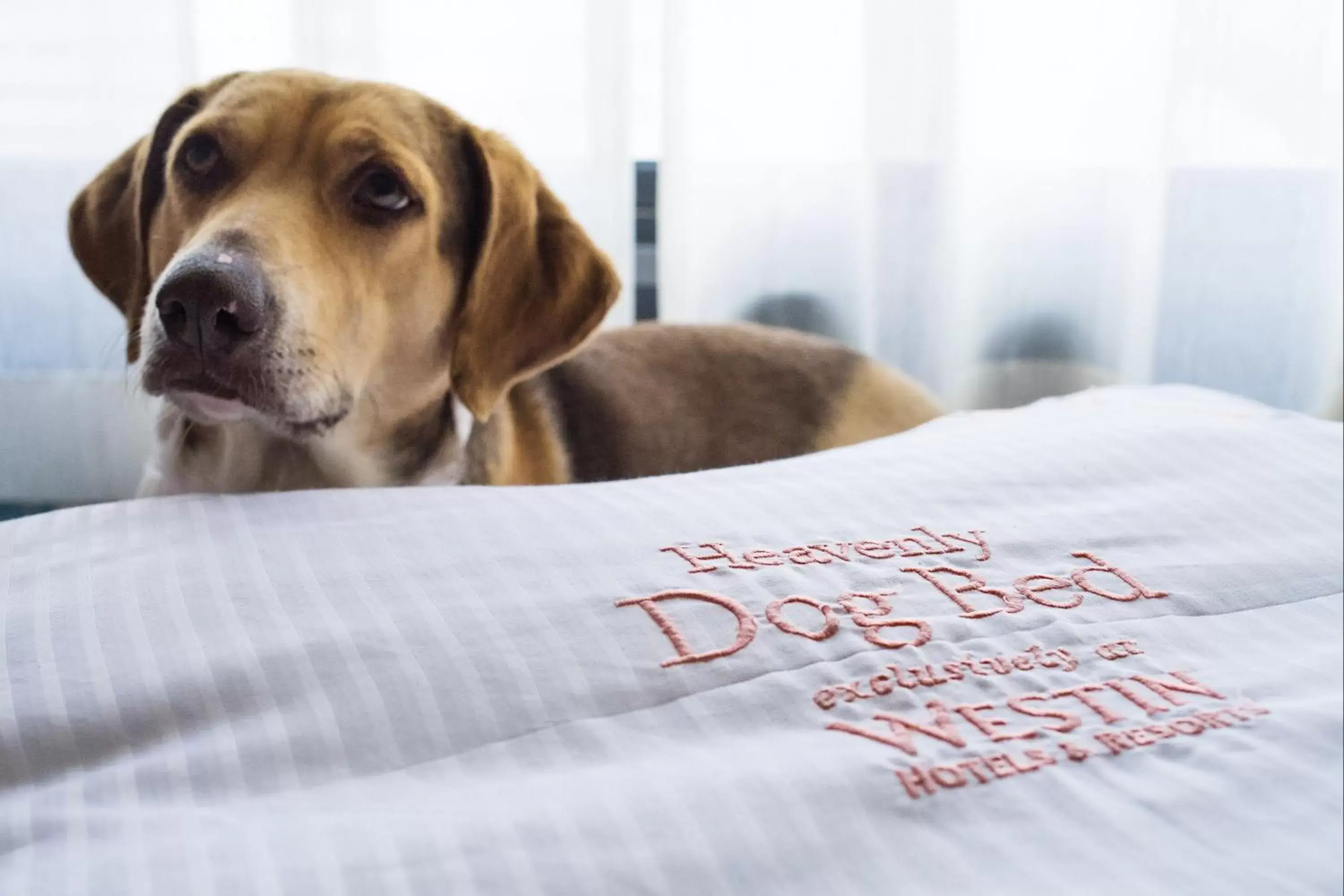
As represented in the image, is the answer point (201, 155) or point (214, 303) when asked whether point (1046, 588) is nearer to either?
point (214, 303)

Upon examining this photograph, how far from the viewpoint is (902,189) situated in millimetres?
1851

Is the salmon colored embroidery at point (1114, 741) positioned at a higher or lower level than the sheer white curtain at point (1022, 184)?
lower

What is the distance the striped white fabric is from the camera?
1.67 ft

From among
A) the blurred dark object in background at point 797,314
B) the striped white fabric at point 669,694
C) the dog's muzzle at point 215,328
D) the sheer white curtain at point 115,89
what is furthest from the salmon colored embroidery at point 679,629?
the blurred dark object in background at point 797,314

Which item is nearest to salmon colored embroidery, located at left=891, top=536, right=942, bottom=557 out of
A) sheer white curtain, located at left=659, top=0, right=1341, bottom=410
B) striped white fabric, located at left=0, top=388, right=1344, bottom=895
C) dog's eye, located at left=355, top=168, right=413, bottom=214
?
striped white fabric, located at left=0, top=388, right=1344, bottom=895

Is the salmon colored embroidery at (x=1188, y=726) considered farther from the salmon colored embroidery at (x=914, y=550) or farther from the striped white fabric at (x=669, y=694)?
the salmon colored embroidery at (x=914, y=550)

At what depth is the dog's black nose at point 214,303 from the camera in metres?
0.89

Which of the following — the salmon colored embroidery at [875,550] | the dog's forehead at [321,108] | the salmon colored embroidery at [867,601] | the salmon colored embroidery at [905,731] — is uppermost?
the dog's forehead at [321,108]

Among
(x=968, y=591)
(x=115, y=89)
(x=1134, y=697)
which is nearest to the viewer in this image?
(x=1134, y=697)

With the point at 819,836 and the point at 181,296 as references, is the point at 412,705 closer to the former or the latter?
the point at 819,836

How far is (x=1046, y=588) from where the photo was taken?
79 centimetres

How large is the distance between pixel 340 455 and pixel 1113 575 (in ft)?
2.44

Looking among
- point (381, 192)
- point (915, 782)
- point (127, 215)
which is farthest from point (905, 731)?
point (127, 215)

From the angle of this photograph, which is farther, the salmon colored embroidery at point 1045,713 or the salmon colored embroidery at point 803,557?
the salmon colored embroidery at point 803,557
